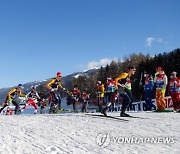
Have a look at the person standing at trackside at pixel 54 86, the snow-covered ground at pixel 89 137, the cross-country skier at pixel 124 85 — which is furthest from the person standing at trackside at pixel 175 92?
the person standing at trackside at pixel 54 86

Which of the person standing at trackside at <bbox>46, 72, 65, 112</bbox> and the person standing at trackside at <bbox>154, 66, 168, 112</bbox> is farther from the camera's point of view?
the person standing at trackside at <bbox>46, 72, 65, 112</bbox>

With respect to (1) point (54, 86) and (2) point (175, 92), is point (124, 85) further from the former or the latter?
(1) point (54, 86)

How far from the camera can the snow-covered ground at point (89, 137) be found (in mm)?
7438

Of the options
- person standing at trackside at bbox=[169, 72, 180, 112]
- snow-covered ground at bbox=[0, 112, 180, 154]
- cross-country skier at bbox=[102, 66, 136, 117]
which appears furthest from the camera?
person standing at trackside at bbox=[169, 72, 180, 112]

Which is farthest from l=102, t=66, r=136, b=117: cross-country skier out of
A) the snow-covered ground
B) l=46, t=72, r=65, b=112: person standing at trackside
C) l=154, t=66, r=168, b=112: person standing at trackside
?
l=46, t=72, r=65, b=112: person standing at trackside

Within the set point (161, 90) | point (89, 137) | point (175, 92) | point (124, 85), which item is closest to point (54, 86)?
point (161, 90)

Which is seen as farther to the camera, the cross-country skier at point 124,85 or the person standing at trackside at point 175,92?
the person standing at trackside at point 175,92

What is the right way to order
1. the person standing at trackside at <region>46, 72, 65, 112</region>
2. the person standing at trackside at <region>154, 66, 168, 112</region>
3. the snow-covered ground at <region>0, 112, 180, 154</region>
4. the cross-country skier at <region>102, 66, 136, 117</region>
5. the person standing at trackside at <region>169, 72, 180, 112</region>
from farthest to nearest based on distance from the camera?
the person standing at trackside at <region>46, 72, 65, 112</region> < the person standing at trackside at <region>154, 66, 168, 112</region> < the person standing at trackside at <region>169, 72, 180, 112</region> < the cross-country skier at <region>102, 66, 136, 117</region> < the snow-covered ground at <region>0, 112, 180, 154</region>

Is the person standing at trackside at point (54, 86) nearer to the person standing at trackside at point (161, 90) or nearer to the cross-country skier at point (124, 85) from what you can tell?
the person standing at trackside at point (161, 90)

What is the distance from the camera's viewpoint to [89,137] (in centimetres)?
863

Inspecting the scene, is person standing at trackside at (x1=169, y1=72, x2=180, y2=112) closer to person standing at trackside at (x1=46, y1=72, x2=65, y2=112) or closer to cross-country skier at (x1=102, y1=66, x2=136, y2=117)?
cross-country skier at (x1=102, y1=66, x2=136, y2=117)

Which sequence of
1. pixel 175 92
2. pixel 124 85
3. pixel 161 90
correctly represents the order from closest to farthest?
1. pixel 124 85
2. pixel 175 92
3. pixel 161 90

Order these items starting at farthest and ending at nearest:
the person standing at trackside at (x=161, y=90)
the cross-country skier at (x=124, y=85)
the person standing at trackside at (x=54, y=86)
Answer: the person standing at trackside at (x=54, y=86) < the person standing at trackside at (x=161, y=90) < the cross-country skier at (x=124, y=85)

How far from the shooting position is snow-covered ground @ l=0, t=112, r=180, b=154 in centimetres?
744
